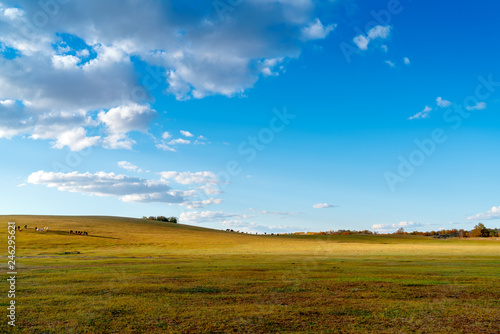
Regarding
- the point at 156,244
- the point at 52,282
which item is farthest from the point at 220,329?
the point at 156,244

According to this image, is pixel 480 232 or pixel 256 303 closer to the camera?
pixel 256 303

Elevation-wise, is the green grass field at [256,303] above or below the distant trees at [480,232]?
below

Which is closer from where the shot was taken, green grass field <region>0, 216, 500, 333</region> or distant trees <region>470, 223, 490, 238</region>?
green grass field <region>0, 216, 500, 333</region>

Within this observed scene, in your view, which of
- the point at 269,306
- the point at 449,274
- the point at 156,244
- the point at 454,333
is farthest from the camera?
the point at 156,244

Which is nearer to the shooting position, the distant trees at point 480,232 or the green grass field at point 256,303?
the green grass field at point 256,303

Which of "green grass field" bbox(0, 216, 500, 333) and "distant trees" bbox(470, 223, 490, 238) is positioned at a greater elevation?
"distant trees" bbox(470, 223, 490, 238)

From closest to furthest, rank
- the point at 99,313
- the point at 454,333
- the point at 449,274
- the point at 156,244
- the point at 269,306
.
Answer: the point at 454,333 → the point at 99,313 → the point at 269,306 → the point at 449,274 → the point at 156,244

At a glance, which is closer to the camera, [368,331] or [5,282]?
[368,331]

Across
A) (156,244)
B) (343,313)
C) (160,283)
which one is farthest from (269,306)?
(156,244)

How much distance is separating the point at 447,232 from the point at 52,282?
522 ft

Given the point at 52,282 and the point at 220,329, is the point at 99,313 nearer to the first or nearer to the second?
the point at 220,329

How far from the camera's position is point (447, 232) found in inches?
5738

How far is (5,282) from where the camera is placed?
59.1ft

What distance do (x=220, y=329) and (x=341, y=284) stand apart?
9.50 m
